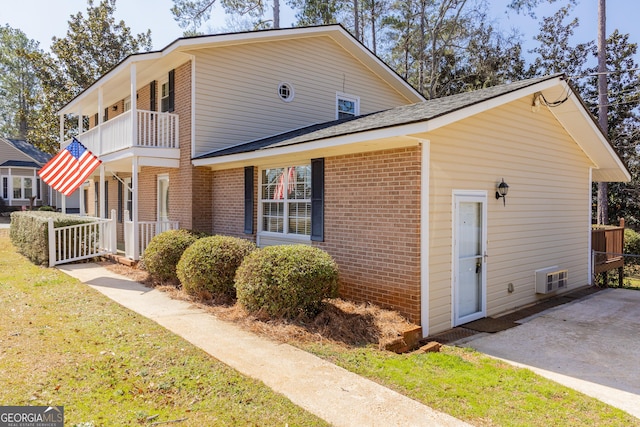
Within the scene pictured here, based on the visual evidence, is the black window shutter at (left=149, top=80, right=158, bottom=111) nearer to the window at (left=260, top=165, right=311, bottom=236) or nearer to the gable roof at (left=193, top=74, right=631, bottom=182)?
the gable roof at (left=193, top=74, right=631, bottom=182)

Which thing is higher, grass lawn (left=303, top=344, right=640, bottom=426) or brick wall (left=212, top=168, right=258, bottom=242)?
brick wall (left=212, top=168, right=258, bottom=242)

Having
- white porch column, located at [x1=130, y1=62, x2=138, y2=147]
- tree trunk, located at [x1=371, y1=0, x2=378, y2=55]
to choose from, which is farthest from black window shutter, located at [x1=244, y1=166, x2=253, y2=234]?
→ tree trunk, located at [x1=371, y1=0, x2=378, y2=55]

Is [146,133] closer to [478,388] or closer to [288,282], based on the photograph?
[288,282]

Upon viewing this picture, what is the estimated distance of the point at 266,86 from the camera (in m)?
12.8

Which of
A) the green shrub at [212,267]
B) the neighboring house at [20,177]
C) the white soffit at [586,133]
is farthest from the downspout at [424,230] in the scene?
the neighboring house at [20,177]

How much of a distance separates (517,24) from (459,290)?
899 inches

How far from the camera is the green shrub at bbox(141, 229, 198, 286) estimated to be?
362 inches

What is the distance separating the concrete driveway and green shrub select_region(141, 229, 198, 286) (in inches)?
244

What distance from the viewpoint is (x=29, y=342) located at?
540 centimetres

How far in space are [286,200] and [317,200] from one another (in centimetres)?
130

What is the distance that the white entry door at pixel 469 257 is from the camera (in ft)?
23.2

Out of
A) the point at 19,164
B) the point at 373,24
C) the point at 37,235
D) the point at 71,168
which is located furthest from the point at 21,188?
the point at 373,24

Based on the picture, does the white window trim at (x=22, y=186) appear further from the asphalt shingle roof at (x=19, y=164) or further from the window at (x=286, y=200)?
the window at (x=286, y=200)

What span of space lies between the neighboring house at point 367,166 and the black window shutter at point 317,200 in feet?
0.11
